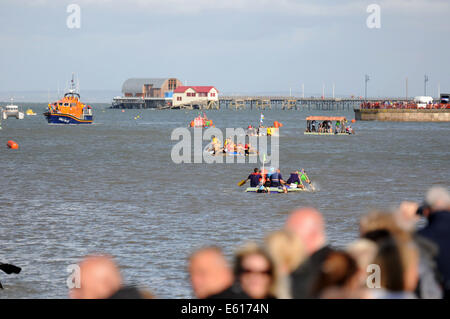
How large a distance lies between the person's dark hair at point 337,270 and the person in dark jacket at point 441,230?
142cm

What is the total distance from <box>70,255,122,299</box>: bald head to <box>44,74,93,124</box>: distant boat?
349 ft

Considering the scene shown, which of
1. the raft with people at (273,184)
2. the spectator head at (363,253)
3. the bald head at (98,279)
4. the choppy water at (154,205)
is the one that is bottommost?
the choppy water at (154,205)

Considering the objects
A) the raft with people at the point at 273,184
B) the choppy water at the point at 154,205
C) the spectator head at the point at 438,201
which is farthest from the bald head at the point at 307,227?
the raft with people at the point at 273,184

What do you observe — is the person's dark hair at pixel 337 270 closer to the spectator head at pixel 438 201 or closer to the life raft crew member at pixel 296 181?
the spectator head at pixel 438 201

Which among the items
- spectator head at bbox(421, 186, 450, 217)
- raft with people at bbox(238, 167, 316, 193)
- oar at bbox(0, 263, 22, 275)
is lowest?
oar at bbox(0, 263, 22, 275)

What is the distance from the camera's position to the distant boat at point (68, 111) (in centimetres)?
11231

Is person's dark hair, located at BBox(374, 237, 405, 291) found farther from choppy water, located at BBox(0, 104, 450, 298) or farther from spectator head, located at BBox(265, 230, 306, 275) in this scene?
choppy water, located at BBox(0, 104, 450, 298)

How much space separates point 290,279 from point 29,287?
10968mm

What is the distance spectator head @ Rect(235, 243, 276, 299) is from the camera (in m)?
5.28

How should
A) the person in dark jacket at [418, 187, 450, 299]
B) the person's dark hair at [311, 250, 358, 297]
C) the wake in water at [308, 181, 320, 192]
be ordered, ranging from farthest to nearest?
the wake in water at [308, 181, 320, 192], the person in dark jacket at [418, 187, 450, 299], the person's dark hair at [311, 250, 358, 297]

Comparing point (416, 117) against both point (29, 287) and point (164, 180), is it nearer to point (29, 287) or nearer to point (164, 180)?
point (164, 180)

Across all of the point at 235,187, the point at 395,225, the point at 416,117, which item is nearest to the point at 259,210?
the point at 235,187

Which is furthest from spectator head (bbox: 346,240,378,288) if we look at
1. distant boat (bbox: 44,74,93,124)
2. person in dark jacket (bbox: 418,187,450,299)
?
distant boat (bbox: 44,74,93,124)
